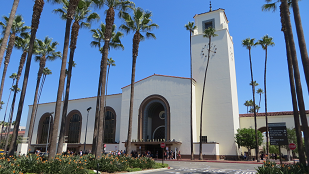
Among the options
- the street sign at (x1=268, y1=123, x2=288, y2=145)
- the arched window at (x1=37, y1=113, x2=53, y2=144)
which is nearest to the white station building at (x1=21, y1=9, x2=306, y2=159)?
the arched window at (x1=37, y1=113, x2=53, y2=144)

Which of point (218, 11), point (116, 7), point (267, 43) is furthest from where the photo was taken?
point (218, 11)

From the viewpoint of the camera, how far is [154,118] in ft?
132

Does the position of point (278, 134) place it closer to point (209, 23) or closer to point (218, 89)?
point (218, 89)

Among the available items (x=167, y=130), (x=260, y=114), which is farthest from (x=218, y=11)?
(x=167, y=130)

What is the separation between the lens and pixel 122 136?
38281mm

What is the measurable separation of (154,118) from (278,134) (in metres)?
26.9

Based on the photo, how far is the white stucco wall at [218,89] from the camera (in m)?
34.1

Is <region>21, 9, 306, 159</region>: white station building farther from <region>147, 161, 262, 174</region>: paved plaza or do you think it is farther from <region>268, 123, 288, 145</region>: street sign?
<region>268, 123, 288, 145</region>: street sign

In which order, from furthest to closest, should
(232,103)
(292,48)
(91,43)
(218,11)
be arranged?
(218,11)
(232,103)
(91,43)
(292,48)

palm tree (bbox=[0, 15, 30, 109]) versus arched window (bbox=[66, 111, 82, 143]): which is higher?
palm tree (bbox=[0, 15, 30, 109])

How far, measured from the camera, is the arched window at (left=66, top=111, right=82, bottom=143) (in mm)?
45938

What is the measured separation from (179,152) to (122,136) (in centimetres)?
1033

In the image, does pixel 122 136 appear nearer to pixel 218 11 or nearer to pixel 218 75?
pixel 218 75

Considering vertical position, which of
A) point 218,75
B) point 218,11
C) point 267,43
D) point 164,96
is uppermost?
point 218,11
